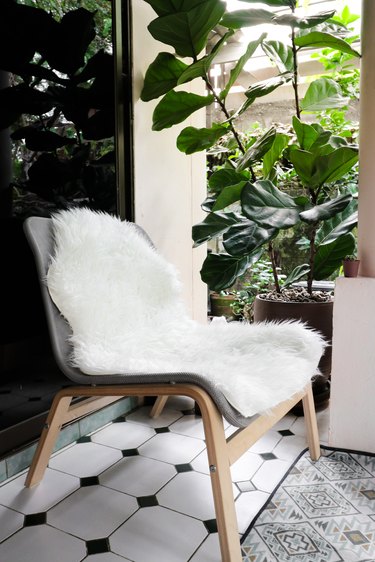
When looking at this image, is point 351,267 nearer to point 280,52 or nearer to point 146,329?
point 146,329

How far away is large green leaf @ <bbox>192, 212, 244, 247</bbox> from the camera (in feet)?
6.44

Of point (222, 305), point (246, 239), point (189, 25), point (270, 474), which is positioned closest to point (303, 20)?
point (189, 25)

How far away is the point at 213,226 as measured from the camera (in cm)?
198

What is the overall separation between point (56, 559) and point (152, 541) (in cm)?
24

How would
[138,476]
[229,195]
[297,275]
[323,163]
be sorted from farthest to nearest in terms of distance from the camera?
1. [297,275]
2. [229,195]
3. [323,163]
4. [138,476]

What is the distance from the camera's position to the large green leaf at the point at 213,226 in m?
1.96

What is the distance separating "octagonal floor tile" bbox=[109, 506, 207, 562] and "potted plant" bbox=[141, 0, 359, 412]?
3.00ft

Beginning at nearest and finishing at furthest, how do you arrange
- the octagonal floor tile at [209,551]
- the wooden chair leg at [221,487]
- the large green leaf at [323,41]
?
the wooden chair leg at [221,487], the octagonal floor tile at [209,551], the large green leaf at [323,41]

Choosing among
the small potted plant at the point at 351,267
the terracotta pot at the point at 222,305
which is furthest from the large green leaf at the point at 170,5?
the terracotta pot at the point at 222,305

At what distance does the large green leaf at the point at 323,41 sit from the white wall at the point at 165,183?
27.4 inches

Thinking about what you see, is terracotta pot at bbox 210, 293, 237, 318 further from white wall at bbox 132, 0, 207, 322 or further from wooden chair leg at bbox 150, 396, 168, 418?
wooden chair leg at bbox 150, 396, 168, 418

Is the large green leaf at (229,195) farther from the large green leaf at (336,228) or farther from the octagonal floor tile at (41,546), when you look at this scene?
the octagonal floor tile at (41,546)

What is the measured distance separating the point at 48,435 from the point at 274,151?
4.69 ft

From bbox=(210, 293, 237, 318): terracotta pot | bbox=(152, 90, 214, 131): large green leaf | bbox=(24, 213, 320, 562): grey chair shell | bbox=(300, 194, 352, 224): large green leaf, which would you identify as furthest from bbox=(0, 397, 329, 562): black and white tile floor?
bbox=(210, 293, 237, 318): terracotta pot
